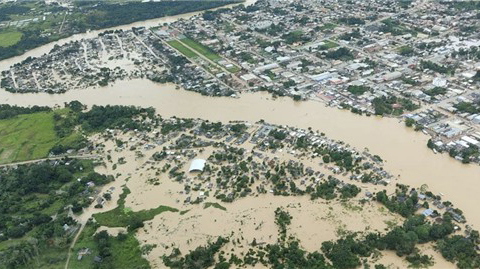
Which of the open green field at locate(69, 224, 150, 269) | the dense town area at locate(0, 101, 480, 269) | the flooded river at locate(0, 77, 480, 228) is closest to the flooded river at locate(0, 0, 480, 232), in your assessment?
the flooded river at locate(0, 77, 480, 228)

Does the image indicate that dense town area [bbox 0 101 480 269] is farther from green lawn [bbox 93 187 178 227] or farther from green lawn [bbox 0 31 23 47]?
green lawn [bbox 0 31 23 47]

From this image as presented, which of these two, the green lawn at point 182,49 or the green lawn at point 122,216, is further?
the green lawn at point 182,49

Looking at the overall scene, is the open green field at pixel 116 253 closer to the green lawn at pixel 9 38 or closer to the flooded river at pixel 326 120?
the flooded river at pixel 326 120

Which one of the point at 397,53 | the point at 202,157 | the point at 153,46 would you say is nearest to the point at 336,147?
the point at 202,157

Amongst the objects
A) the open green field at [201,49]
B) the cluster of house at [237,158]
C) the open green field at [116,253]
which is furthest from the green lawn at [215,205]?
the open green field at [201,49]

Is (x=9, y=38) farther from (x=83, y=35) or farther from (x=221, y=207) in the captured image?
(x=221, y=207)

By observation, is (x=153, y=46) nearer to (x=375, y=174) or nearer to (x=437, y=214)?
(x=375, y=174)

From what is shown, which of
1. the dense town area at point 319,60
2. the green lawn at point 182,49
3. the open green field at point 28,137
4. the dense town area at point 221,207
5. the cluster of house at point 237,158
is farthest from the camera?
the green lawn at point 182,49
